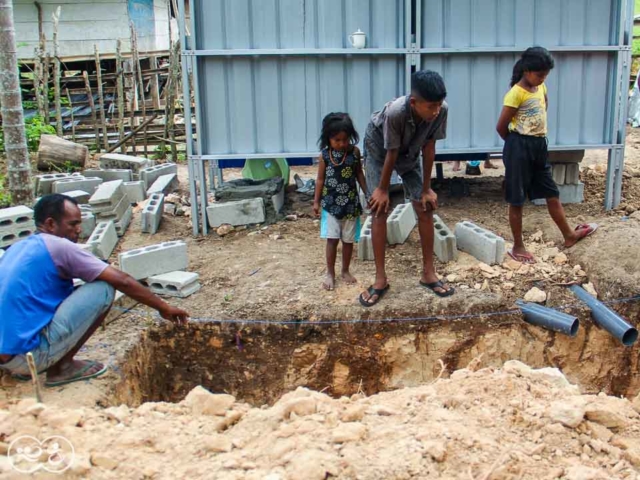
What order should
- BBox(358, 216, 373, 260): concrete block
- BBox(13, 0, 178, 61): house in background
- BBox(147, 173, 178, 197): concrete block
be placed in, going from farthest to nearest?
BBox(13, 0, 178, 61): house in background < BBox(147, 173, 178, 197): concrete block < BBox(358, 216, 373, 260): concrete block

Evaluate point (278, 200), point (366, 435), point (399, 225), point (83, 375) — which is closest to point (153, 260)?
point (83, 375)

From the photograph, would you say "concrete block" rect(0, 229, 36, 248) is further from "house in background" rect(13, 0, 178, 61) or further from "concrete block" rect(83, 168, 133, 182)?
"house in background" rect(13, 0, 178, 61)

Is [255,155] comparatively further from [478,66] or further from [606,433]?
[606,433]

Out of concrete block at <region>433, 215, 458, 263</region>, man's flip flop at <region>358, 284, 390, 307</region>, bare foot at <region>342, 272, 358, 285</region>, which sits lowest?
man's flip flop at <region>358, 284, 390, 307</region>

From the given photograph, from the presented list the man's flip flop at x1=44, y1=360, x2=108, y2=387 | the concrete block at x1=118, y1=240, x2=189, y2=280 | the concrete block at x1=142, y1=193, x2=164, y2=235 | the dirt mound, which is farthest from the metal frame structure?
the dirt mound

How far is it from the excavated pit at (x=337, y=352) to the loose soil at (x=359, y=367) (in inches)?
0.5

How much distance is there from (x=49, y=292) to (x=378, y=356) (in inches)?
108

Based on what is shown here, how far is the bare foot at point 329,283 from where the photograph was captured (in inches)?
243

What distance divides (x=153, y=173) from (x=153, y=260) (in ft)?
13.3

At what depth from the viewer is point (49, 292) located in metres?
4.33

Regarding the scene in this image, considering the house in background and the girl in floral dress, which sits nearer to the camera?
the girl in floral dress

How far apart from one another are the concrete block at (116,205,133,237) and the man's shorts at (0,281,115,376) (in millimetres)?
3486

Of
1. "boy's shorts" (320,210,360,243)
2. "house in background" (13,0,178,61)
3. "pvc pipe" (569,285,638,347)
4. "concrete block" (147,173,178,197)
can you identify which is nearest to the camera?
"pvc pipe" (569,285,638,347)

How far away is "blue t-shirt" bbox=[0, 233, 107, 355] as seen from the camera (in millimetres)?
4156
